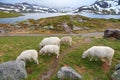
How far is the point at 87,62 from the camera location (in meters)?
24.4

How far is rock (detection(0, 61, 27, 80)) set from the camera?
18906mm

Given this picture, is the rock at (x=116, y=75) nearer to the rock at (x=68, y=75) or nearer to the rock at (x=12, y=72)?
the rock at (x=68, y=75)

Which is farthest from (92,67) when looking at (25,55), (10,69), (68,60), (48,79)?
(10,69)

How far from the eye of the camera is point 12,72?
1928 cm

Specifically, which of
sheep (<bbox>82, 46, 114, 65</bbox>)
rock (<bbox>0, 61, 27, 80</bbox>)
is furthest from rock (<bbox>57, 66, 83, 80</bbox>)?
sheep (<bbox>82, 46, 114, 65</bbox>)

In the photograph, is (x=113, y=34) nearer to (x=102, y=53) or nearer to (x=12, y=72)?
(x=102, y=53)

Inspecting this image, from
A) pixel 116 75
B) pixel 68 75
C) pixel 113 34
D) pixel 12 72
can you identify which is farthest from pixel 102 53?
pixel 113 34

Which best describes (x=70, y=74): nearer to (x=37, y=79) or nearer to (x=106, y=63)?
(x=37, y=79)

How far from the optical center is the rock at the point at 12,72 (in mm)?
18906

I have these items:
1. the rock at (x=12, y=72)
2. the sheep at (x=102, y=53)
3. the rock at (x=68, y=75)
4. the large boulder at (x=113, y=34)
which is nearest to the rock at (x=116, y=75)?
the sheep at (x=102, y=53)

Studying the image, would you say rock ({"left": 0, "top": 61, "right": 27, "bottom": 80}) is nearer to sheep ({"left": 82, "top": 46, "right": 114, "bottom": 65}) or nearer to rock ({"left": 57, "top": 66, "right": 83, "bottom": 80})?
rock ({"left": 57, "top": 66, "right": 83, "bottom": 80})

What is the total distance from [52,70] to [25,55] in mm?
3412

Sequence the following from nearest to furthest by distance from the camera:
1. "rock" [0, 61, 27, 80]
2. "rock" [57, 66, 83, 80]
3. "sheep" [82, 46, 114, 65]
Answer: "rock" [0, 61, 27, 80], "rock" [57, 66, 83, 80], "sheep" [82, 46, 114, 65]

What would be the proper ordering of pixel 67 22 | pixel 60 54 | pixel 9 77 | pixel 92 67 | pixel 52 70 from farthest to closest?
pixel 67 22 → pixel 60 54 → pixel 92 67 → pixel 52 70 → pixel 9 77
